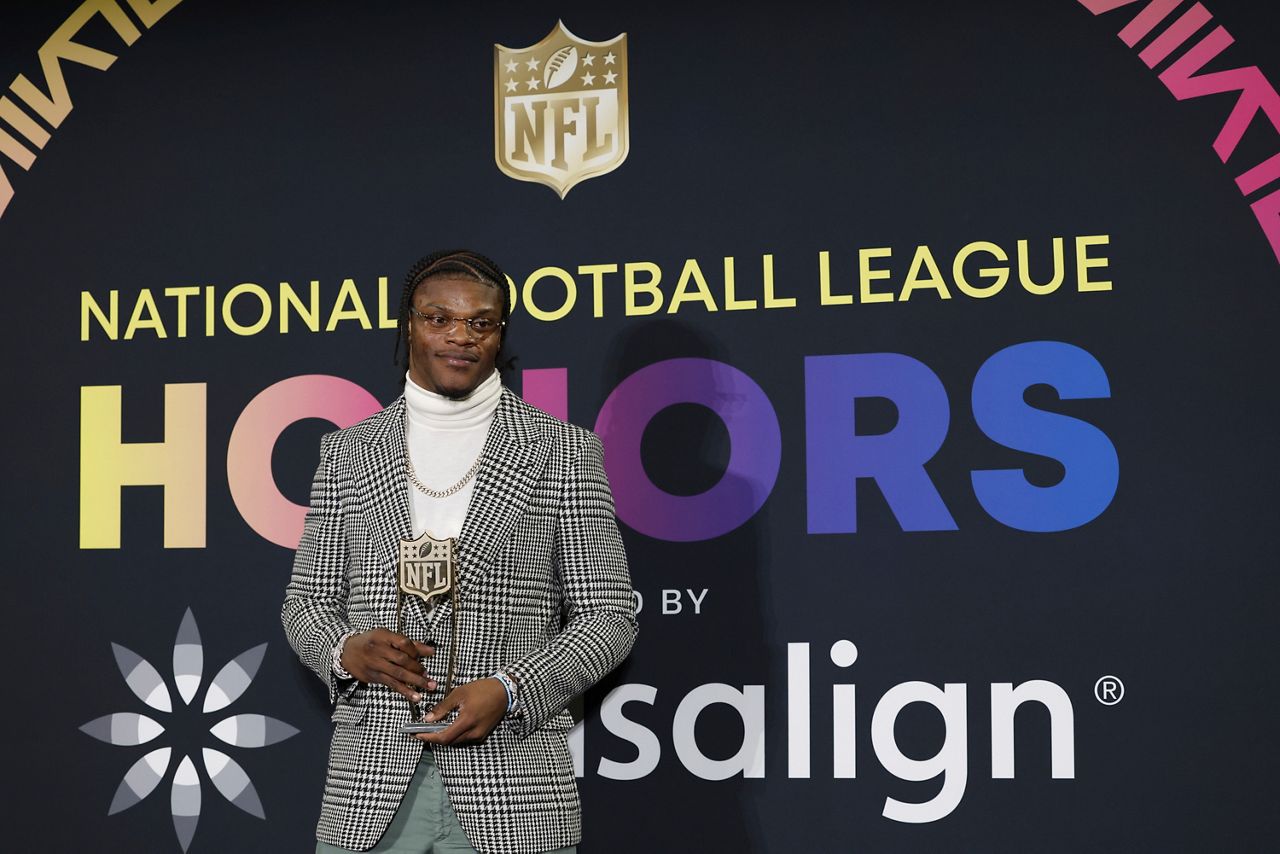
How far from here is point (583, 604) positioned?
2363 mm

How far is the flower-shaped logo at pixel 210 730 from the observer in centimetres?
323

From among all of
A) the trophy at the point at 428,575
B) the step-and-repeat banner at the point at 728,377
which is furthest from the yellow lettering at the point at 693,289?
the trophy at the point at 428,575

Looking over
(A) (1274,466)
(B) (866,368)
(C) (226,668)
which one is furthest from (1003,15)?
(C) (226,668)

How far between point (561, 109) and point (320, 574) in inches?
51.0

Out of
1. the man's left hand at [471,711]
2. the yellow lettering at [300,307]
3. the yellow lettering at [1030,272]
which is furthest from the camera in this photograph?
the yellow lettering at [300,307]

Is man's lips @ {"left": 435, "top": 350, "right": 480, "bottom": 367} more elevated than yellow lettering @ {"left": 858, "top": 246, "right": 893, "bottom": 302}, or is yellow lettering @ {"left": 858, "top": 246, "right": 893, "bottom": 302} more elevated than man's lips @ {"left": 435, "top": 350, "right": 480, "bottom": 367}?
yellow lettering @ {"left": 858, "top": 246, "right": 893, "bottom": 302}

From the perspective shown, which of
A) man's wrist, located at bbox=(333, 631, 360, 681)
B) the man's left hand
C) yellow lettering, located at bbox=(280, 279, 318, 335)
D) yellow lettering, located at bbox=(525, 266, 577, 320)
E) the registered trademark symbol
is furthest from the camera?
yellow lettering, located at bbox=(280, 279, 318, 335)

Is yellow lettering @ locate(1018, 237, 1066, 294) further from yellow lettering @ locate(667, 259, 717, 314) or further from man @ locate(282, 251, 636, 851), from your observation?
man @ locate(282, 251, 636, 851)

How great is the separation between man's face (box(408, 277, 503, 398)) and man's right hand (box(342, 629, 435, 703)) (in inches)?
16.6

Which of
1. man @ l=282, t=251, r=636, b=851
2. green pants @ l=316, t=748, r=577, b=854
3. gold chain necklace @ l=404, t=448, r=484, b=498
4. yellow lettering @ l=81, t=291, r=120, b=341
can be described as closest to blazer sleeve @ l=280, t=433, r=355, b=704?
man @ l=282, t=251, r=636, b=851

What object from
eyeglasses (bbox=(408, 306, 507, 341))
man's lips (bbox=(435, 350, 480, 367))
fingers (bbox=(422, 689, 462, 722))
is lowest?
fingers (bbox=(422, 689, 462, 722))

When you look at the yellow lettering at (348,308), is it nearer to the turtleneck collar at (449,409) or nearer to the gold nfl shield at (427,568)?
the turtleneck collar at (449,409)

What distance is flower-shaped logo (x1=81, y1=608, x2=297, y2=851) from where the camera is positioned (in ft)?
10.6

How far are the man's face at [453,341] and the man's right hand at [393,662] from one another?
421mm
